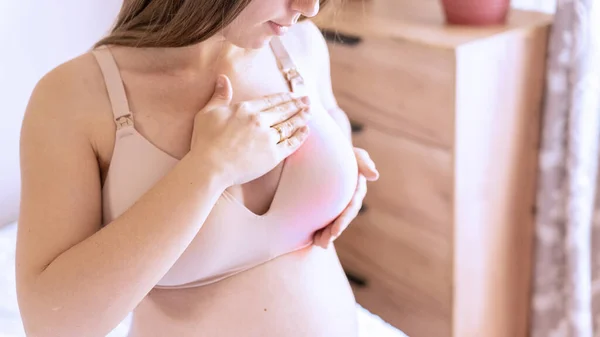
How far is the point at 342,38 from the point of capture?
1.67 meters

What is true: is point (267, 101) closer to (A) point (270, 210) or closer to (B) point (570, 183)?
(A) point (270, 210)

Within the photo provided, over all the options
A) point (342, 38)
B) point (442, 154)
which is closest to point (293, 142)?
point (442, 154)

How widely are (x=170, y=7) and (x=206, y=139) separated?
0.17 m

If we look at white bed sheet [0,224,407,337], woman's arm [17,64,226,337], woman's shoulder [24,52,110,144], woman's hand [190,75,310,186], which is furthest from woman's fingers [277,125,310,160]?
white bed sheet [0,224,407,337]

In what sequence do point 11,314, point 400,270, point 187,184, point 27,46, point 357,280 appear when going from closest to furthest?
point 187,184 < point 11,314 < point 27,46 < point 400,270 < point 357,280

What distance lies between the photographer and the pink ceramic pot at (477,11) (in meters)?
1.53

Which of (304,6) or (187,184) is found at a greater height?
(304,6)

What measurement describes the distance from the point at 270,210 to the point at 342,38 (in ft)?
2.82

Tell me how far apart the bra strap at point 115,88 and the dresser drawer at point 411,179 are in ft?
2.83

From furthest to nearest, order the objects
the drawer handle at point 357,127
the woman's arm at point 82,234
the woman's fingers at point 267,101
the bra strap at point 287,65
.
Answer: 1. the drawer handle at point 357,127
2. the bra strap at point 287,65
3. the woman's fingers at point 267,101
4. the woman's arm at point 82,234

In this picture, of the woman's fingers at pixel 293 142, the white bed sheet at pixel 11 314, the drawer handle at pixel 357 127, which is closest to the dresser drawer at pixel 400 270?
the drawer handle at pixel 357 127

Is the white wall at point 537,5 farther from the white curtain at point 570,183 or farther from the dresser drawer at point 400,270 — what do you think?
the dresser drawer at point 400,270

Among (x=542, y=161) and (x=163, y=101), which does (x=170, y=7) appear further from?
(x=542, y=161)

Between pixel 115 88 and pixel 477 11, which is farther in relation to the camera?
pixel 477 11
